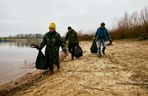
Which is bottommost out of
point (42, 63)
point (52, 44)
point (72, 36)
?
point (42, 63)

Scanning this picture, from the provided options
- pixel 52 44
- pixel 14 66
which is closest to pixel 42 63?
pixel 52 44

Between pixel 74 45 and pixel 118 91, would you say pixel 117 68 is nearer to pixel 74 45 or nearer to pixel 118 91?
pixel 118 91

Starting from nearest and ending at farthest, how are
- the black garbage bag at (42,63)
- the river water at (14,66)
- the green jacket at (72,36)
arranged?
1. the black garbage bag at (42,63)
2. the green jacket at (72,36)
3. the river water at (14,66)

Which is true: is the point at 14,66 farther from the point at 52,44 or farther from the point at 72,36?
the point at 52,44

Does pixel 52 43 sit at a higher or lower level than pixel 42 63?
higher

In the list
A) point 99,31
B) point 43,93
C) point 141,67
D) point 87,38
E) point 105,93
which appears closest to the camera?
point 105,93

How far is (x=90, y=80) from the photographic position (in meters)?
7.93

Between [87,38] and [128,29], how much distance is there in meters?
13.1

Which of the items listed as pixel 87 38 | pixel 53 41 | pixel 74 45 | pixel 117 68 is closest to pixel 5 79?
pixel 74 45

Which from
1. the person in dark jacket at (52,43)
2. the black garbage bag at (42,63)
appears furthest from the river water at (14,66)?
the person in dark jacket at (52,43)

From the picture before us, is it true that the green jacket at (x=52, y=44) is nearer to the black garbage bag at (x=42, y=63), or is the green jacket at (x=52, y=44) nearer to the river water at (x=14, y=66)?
the black garbage bag at (x=42, y=63)

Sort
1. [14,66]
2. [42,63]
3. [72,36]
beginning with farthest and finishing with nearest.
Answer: [14,66] → [72,36] → [42,63]

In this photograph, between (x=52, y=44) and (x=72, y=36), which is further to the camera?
(x=72, y=36)

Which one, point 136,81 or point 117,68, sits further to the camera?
point 117,68
